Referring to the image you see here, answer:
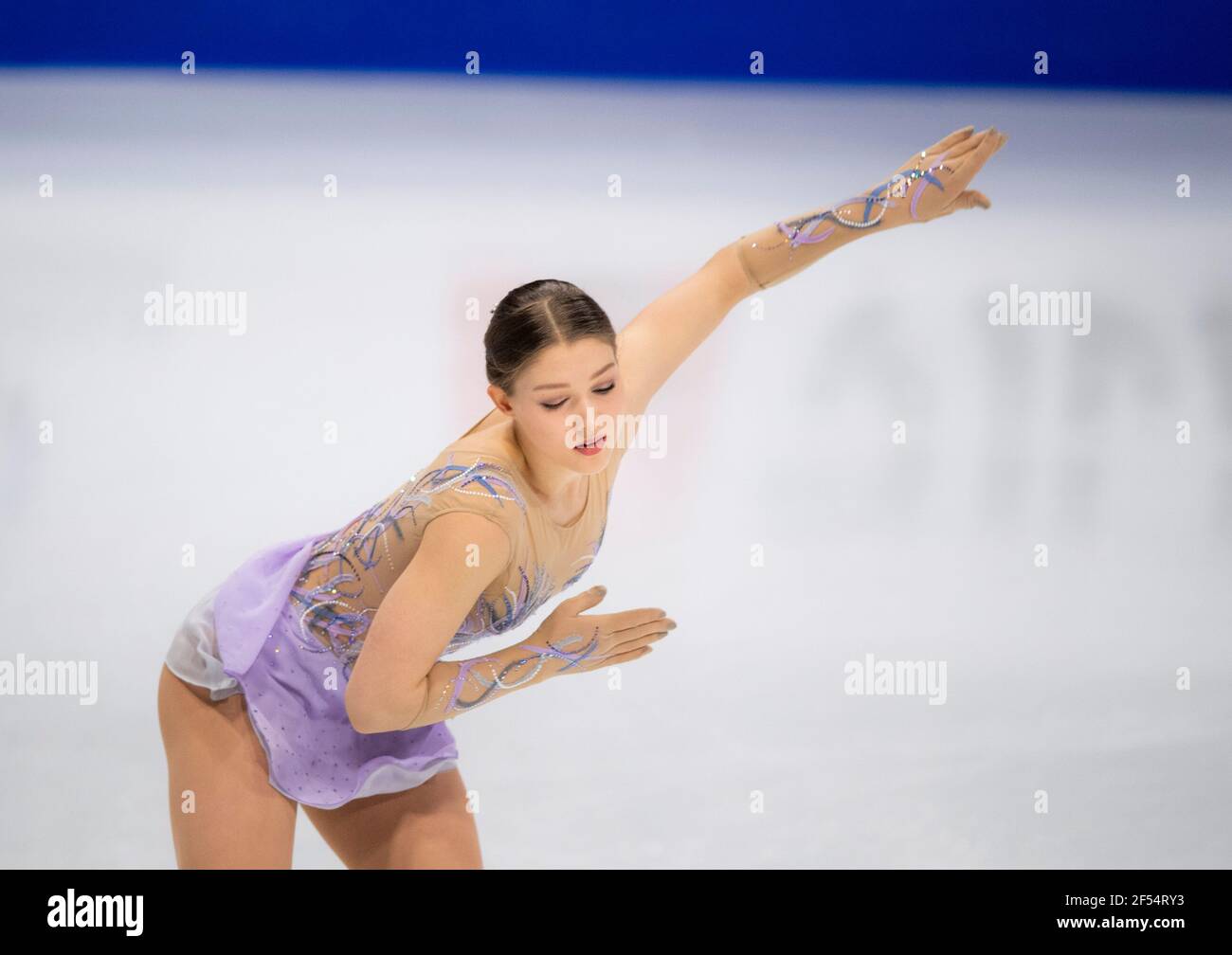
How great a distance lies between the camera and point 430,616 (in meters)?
2.05

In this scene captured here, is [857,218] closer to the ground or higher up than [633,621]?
higher up

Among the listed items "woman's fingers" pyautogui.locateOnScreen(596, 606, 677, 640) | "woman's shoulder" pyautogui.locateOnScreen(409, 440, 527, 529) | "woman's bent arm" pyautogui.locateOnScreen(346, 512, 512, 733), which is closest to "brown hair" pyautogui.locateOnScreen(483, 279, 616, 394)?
"woman's shoulder" pyautogui.locateOnScreen(409, 440, 527, 529)

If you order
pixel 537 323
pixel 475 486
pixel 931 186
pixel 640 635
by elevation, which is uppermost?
pixel 931 186

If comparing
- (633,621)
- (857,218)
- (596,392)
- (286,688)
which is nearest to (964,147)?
(857,218)

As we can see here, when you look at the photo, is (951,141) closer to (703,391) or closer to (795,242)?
(795,242)

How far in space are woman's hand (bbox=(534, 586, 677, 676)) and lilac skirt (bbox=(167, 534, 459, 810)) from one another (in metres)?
0.42

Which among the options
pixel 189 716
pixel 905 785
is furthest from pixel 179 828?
pixel 905 785

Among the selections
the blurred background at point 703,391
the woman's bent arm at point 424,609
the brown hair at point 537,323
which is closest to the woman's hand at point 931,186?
the brown hair at point 537,323

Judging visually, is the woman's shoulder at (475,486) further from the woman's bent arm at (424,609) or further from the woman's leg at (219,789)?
the woman's leg at (219,789)

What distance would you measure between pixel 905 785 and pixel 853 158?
335 cm

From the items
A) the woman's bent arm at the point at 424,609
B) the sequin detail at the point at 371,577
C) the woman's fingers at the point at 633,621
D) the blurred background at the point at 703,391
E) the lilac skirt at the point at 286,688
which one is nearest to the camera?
the woman's bent arm at the point at 424,609

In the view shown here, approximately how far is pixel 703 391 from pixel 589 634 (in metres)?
2.57

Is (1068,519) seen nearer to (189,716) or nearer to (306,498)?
(306,498)

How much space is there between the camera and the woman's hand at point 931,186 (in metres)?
2.70
